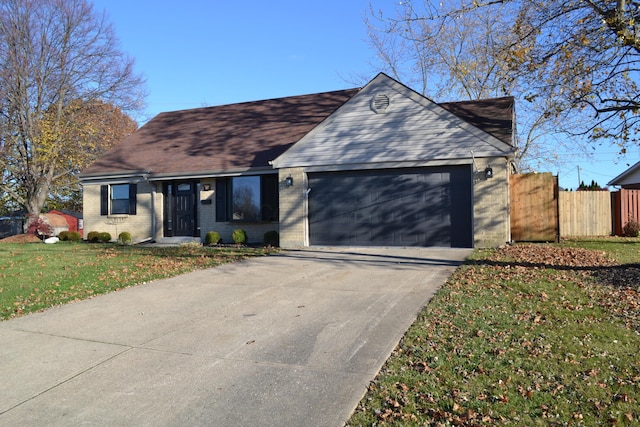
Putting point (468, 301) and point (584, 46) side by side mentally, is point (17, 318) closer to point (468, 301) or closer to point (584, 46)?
point (468, 301)

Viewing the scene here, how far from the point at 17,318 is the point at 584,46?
1219 cm

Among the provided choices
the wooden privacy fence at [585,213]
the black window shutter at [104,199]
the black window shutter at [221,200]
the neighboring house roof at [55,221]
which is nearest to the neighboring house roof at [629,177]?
the wooden privacy fence at [585,213]

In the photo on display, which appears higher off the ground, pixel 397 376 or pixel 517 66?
pixel 517 66

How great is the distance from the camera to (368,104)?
1481cm

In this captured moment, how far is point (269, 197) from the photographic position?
16938mm

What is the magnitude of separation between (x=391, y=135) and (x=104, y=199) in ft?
40.7

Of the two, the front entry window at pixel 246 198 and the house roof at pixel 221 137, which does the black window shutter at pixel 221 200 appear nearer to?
the front entry window at pixel 246 198

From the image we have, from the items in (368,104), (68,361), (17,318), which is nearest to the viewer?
(68,361)

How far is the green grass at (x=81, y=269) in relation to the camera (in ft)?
27.1

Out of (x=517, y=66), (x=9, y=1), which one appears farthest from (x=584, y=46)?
(x=9, y=1)

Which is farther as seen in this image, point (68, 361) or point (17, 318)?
point (17, 318)

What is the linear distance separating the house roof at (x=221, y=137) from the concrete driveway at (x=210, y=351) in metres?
Result: 8.85

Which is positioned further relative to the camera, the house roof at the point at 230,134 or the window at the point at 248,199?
the window at the point at 248,199

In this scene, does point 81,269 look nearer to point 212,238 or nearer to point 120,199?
point 212,238
